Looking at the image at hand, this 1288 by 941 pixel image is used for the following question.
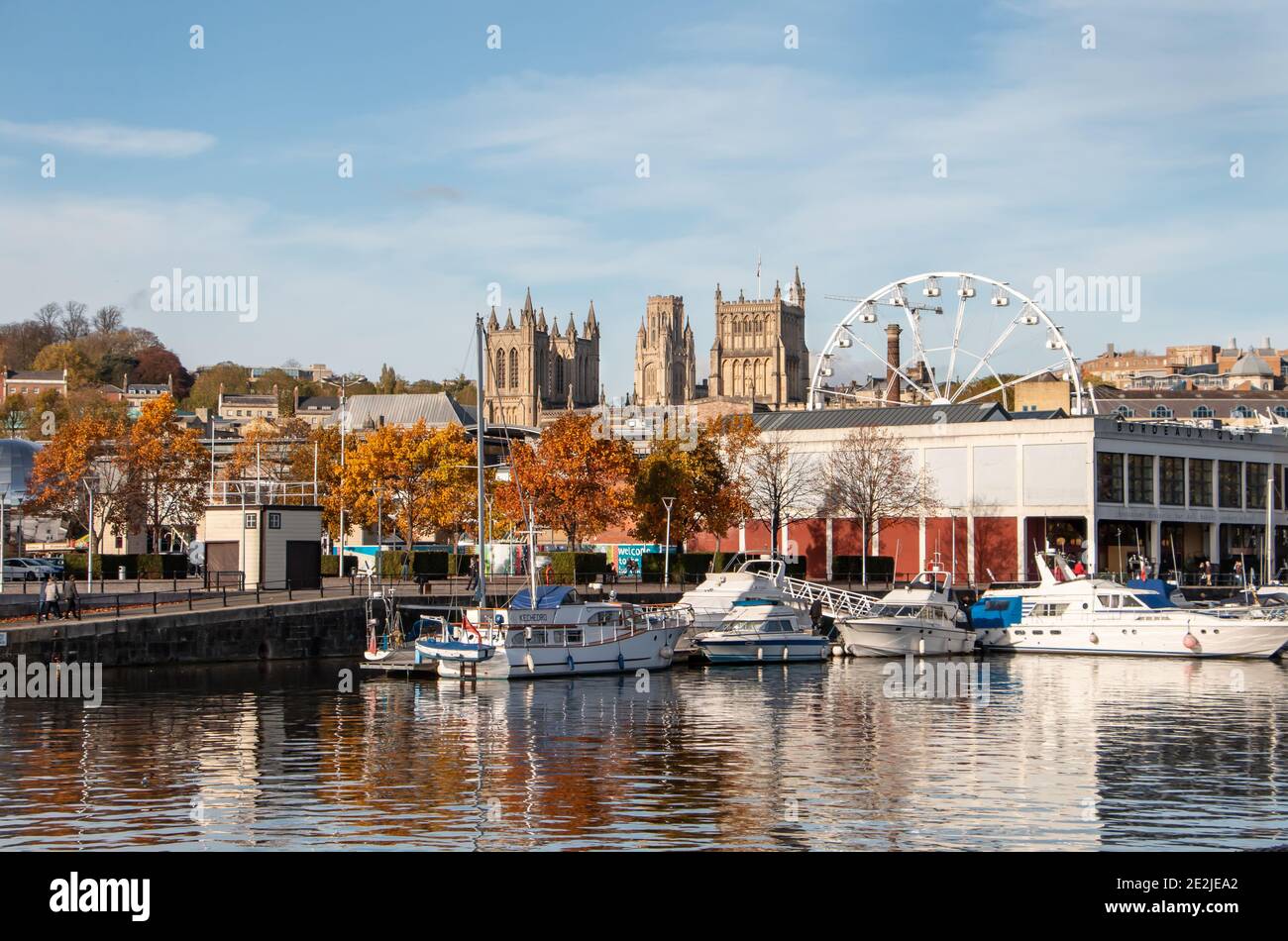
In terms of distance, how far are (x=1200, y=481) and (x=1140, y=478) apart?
8773 mm

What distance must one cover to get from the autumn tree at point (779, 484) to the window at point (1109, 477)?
61.1 ft

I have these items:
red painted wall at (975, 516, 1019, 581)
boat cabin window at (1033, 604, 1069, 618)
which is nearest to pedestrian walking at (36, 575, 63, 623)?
boat cabin window at (1033, 604, 1069, 618)

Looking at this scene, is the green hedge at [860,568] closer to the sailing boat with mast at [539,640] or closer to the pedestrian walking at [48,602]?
the sailing boat with mast at [539,640]

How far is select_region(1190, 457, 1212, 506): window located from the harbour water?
189ft

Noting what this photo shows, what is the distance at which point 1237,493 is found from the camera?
378ft

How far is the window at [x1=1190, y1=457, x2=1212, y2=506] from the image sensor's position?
111125 mm

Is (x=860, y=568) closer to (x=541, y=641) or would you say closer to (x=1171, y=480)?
(x=1171, y=480)

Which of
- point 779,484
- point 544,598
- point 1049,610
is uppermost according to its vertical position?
point 779,484

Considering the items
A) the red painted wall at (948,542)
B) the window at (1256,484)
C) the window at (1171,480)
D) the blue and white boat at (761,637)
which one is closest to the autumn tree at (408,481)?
the red painted wall at (948,542)

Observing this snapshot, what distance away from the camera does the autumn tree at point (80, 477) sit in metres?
98.3

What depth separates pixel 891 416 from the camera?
373ft

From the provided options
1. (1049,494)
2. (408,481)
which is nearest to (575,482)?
(408,481)

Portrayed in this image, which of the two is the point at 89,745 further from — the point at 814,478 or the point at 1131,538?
the point at 1131,538
